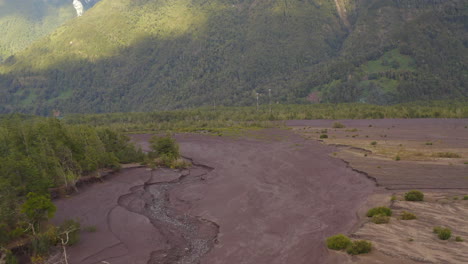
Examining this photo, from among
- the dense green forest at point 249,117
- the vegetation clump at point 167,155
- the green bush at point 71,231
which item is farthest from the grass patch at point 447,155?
the dense green forest at point 249,117

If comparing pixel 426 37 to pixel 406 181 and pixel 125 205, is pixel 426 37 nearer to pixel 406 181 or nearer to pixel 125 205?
pixel 406 181

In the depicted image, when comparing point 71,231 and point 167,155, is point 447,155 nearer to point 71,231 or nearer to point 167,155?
point 167,155

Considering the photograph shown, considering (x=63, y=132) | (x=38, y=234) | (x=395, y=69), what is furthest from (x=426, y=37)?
(x=38, y=234)

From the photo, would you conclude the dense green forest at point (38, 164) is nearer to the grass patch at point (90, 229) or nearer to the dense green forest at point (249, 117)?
the grass patch at point (90, 229)

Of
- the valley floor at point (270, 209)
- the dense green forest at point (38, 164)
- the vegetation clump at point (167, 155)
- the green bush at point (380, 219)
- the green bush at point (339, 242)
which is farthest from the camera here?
the vegetation clump at point (167, 155)

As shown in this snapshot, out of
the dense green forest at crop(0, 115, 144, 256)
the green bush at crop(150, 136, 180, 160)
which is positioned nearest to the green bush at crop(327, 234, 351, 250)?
the dense green forest at crop(0, 115, 144, 256)

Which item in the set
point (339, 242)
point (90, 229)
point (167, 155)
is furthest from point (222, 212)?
point (167, 155)
